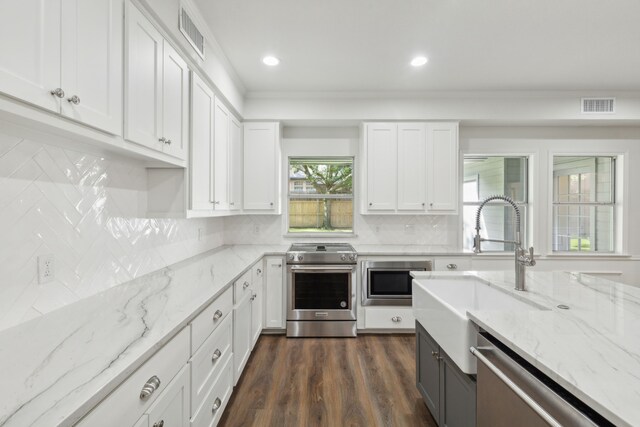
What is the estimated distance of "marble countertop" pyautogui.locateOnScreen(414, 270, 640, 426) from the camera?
71 centimetres

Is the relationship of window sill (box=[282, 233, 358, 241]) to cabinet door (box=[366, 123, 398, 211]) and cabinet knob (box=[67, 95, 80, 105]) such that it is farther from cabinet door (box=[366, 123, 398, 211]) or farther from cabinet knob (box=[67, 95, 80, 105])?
cabinet knob (box=[67, 95, 80, 105])

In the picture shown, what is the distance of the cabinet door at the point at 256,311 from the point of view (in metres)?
2.71

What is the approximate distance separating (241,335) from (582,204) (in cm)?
441

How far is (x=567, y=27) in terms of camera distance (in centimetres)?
228

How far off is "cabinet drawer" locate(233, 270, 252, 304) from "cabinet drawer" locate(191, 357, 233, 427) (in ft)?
1.37

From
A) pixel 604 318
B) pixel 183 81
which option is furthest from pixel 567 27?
pixel 183 81

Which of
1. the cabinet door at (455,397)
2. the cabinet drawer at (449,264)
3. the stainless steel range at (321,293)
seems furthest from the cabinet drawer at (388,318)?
the cabinet door at (455,397)

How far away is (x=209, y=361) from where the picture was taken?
1.63 metres

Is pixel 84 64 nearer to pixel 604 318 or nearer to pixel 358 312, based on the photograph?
pixel 604 318

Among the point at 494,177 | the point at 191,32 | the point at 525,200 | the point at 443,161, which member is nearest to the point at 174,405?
the point at 191,32

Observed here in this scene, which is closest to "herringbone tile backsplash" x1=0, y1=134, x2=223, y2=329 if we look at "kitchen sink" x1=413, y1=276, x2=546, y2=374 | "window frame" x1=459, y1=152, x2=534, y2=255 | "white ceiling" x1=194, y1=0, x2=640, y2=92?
"white ceiling" x1=194, y1=0, x2=640, y2=92

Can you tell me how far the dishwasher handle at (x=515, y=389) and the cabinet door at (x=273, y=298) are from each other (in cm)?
225

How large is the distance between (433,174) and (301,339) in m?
2.38

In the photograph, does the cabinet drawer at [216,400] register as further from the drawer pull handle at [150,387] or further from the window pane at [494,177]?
the window pane at [494,177]
